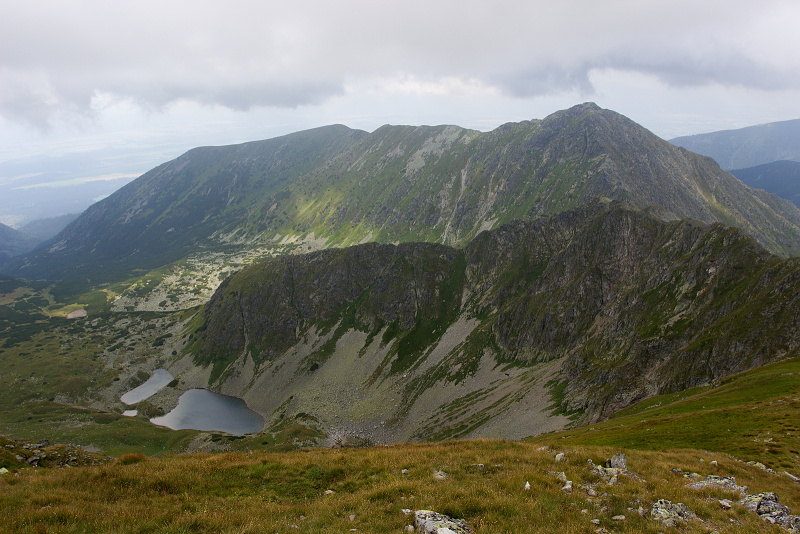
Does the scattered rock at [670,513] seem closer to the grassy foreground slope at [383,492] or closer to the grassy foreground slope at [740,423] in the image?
the grassy foreground slope at [383,492]

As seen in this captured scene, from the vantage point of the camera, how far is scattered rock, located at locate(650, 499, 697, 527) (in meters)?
14.1

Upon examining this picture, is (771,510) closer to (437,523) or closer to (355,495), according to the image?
(437,523)

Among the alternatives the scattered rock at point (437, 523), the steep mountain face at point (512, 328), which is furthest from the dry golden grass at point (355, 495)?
the steep mountain face at point (512, 328)

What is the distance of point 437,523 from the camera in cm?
1297

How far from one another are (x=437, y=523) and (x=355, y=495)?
5042mm

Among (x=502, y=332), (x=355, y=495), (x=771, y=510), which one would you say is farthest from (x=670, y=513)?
(x=502, y=332)

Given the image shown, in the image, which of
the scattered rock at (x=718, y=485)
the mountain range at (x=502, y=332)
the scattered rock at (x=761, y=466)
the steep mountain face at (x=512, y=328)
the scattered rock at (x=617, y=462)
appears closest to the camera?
the scattered rock at (x=718, y=485)

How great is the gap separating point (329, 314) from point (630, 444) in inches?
6076

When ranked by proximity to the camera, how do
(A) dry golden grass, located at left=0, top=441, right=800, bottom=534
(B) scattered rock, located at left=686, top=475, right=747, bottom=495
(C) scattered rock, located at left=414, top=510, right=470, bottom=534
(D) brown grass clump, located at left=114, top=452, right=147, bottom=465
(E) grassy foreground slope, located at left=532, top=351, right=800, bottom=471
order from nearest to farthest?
(C) scattered rock, located at left=414, top=510, right=470, bottom=534 < (A) dry golden grass, located at left=0, top=441, right=800, bottom=534 < (B) scattered rock, located at left=686, top=475, right=747, bottom=495 < (D) brown grass clump, located at left=114, top=452, right=147, bottom=465 < (E) grassy foreground slope, located at left=532, top=351, right=800, bottom=471

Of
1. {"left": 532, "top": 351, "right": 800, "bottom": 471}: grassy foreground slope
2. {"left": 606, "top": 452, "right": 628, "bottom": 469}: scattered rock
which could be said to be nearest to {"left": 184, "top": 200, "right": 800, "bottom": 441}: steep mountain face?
{"left": 532, "top": 351, "right": 800, "bottom": 471}: grassy foreground slope

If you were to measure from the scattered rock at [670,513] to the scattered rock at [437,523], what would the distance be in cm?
779

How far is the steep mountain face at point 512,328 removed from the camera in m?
78.4

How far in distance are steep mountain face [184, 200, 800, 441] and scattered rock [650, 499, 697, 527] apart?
70.8 meters

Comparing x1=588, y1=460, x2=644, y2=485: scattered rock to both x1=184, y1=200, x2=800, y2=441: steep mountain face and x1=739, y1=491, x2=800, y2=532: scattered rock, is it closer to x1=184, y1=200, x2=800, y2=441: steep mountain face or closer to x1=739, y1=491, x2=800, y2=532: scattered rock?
x1=739, y1=491, x2=800, y2=532: scattered rock
